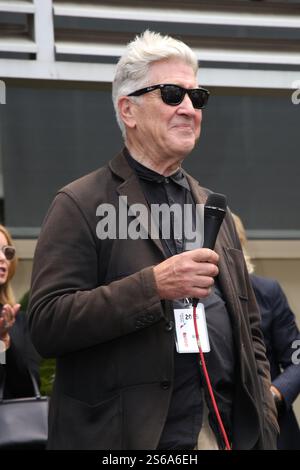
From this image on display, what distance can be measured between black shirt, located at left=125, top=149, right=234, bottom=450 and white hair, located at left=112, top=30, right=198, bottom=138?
23cm

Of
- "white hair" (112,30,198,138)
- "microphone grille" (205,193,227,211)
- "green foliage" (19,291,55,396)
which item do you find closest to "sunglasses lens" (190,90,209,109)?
"white hair" (112,30,198,138)

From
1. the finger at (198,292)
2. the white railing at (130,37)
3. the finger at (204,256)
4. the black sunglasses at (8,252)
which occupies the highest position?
the white railing at (130,37)

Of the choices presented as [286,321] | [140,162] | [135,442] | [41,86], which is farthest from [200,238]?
[41,86]

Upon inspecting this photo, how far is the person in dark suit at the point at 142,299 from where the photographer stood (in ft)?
8.63

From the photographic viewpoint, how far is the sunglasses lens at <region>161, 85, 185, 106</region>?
115 inches

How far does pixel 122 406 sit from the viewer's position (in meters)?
2.65

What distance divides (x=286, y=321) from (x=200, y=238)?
2130 mm

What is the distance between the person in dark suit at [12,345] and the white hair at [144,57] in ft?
5.45

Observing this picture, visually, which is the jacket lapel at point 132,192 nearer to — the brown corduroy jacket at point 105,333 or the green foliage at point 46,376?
the brown corduroy jacket at point 105,333

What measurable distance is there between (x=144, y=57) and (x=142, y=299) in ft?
2.71

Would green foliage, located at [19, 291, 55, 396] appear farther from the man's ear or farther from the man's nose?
the man's nose

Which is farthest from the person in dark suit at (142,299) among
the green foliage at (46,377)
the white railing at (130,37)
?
the white railing at (130,37)

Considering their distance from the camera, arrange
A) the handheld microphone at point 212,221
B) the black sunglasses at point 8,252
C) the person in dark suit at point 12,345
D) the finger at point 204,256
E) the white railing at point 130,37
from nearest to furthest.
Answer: the finger at point 204,256 → the handheld microphone at point 212,221 → the person in dark suit at point 12,345 → the black sunglasses at point 8,252 → the white railing at point 130,37
